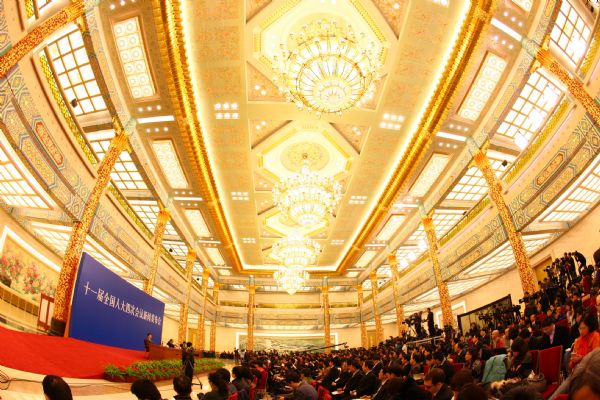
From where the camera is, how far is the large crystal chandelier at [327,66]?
18.5ft

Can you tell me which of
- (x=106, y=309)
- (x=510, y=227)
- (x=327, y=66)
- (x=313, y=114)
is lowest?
(x=106, y=309)

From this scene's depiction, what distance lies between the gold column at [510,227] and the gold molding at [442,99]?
4.98ft

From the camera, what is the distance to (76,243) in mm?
7613

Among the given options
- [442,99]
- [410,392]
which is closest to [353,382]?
[410,392]

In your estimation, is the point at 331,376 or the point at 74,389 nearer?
the point at 74,389

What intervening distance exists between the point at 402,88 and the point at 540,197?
394 centimetres

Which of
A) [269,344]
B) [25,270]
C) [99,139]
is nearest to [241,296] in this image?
[269,344]

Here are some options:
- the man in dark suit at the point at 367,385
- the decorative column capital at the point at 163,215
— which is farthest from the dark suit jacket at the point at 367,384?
the decorative column capital at the point at 163,215

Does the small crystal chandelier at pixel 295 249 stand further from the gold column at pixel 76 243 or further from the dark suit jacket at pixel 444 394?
the dark suit jacket at pixel 444 394

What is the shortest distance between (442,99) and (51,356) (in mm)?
8412

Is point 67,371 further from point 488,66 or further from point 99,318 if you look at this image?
point 488,66

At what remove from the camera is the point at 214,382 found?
10.7 feet

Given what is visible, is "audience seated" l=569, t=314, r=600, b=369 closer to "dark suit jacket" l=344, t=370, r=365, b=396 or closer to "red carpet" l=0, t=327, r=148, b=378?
"dark suit jacket" l=344, t=370, r=365, b=396

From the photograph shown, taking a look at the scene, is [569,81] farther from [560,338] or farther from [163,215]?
[163,215]
